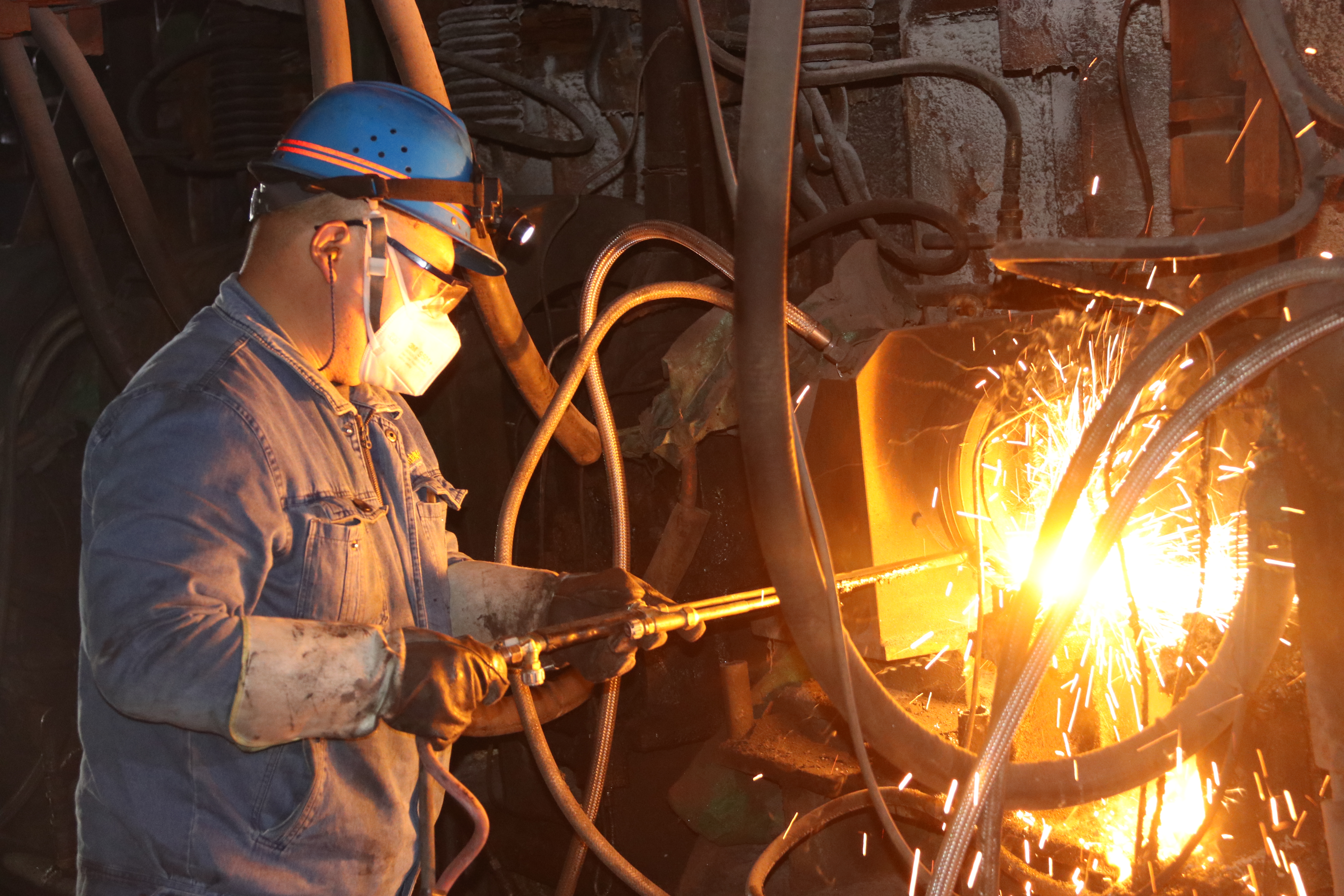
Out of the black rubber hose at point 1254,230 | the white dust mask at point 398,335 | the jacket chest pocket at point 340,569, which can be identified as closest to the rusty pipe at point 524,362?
the white dust mask at point 398,335

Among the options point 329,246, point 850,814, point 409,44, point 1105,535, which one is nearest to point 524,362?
point 409,44

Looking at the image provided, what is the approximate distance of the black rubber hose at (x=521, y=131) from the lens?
12.5 ft

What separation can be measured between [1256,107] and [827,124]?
1.27 metres

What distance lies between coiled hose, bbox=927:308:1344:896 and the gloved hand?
0.76 m

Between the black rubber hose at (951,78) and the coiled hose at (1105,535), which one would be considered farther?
the black rubber hose at (951,78)

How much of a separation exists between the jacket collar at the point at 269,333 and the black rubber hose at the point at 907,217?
4.41ft

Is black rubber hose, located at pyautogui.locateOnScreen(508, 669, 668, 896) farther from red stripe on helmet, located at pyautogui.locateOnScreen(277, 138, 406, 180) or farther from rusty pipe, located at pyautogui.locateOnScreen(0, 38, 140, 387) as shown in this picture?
rusty pipe, located at pyautogui.locateOnScreen(0, 38, 140, 387)

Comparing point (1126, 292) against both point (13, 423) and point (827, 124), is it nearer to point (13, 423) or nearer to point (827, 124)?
point (827, 124)

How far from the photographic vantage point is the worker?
1.50m

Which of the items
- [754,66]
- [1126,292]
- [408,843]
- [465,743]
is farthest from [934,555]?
[465,743]

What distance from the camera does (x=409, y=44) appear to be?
259 centimetres

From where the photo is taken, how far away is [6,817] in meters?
4.14

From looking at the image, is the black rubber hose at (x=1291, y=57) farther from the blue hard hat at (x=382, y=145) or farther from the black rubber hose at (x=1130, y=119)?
the blue hard hat at (x=382, y=145)

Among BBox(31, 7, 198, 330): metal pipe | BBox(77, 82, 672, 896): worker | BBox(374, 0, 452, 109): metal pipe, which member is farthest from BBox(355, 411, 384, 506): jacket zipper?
BBox(31, 7, 198, 330): metal pipe
